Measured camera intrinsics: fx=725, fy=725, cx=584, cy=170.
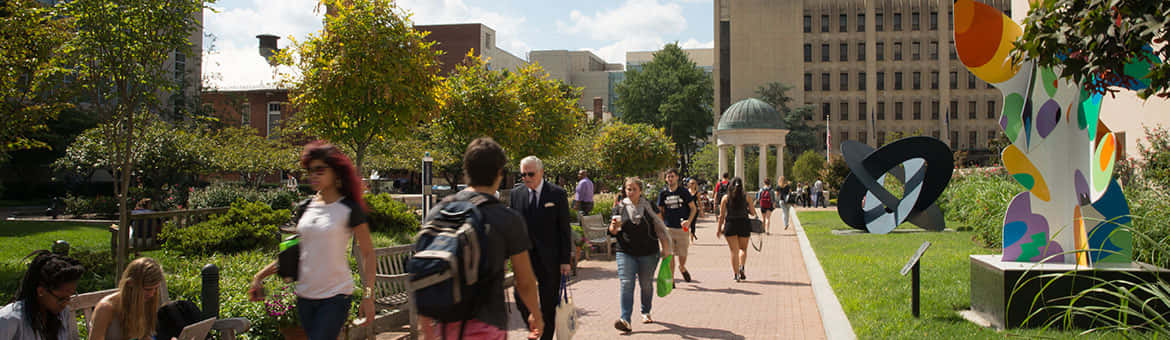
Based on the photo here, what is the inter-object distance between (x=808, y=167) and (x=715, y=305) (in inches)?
1770

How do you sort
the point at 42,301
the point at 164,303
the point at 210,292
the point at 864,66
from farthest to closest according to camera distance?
the point at 864,66 → the point at 210,292 → the point at 164,303 → the point at 42,301

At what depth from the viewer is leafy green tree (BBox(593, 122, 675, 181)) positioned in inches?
1314

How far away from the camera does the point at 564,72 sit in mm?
100062

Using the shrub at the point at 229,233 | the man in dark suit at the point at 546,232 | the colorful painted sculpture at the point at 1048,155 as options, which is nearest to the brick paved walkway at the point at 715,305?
the man in dark suit at the point at 546,232

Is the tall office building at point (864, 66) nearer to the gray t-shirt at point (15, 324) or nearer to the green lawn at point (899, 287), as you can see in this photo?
the green lawn at point (899, 287)

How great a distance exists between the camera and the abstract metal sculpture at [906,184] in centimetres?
857

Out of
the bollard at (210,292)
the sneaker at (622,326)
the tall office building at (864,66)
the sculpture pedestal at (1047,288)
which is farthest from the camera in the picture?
the tall office building at (864,66)

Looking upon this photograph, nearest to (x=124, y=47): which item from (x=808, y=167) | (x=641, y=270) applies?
(x=641, y=270)

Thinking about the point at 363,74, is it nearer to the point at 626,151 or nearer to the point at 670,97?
the point at 626,151

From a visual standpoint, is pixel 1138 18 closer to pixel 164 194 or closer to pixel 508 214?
pixel 508 214

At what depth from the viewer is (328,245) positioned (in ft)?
13.1

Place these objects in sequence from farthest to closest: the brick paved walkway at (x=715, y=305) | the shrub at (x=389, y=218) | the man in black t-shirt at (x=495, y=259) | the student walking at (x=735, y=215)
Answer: the shrub at (x=389, y=218), the student walking at (x=735, y=215), the brick paved walkway at (x=715, y=305), the man in black t-shirt at (x=495, y=259)

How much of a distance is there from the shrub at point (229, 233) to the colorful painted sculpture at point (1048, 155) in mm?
9817

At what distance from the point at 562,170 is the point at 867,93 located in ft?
148
